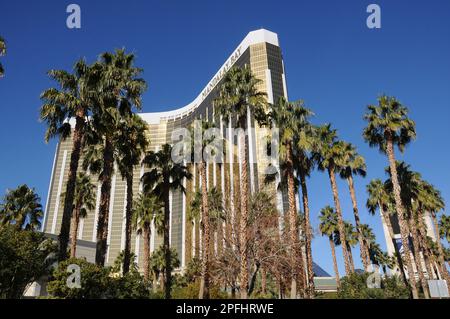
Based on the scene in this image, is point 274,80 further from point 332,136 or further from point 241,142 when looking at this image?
point 241,142

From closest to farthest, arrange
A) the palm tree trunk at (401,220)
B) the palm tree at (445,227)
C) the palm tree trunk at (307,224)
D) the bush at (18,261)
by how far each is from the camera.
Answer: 1. the bush at (18,261)
2. the palm tree trunk at (401,220)
3. the palm tree trunk at (307,224)
4. the palm tree at (445,227)

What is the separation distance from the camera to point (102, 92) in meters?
21.3

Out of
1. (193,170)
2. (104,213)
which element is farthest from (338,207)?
(193,170)

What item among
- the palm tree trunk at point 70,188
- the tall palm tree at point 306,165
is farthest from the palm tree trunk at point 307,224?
the palm tree trunk at point 70,188

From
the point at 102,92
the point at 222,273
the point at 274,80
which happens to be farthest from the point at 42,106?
the point at 274,80

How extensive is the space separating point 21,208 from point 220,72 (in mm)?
124560

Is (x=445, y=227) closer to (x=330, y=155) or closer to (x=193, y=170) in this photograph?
(x=330, y=155)

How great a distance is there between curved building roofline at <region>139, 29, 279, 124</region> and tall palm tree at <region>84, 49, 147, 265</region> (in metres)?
118

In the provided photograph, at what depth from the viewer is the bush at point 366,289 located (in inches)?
1050

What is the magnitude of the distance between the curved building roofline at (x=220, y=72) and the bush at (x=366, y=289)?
4604 inches

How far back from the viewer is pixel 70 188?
1931cm

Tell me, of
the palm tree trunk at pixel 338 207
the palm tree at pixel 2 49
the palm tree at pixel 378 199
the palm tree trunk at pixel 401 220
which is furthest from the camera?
the palm tree at pixel 378 199

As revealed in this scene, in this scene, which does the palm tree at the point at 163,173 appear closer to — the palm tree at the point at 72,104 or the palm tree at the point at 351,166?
the palm tree at the point at 72,104
